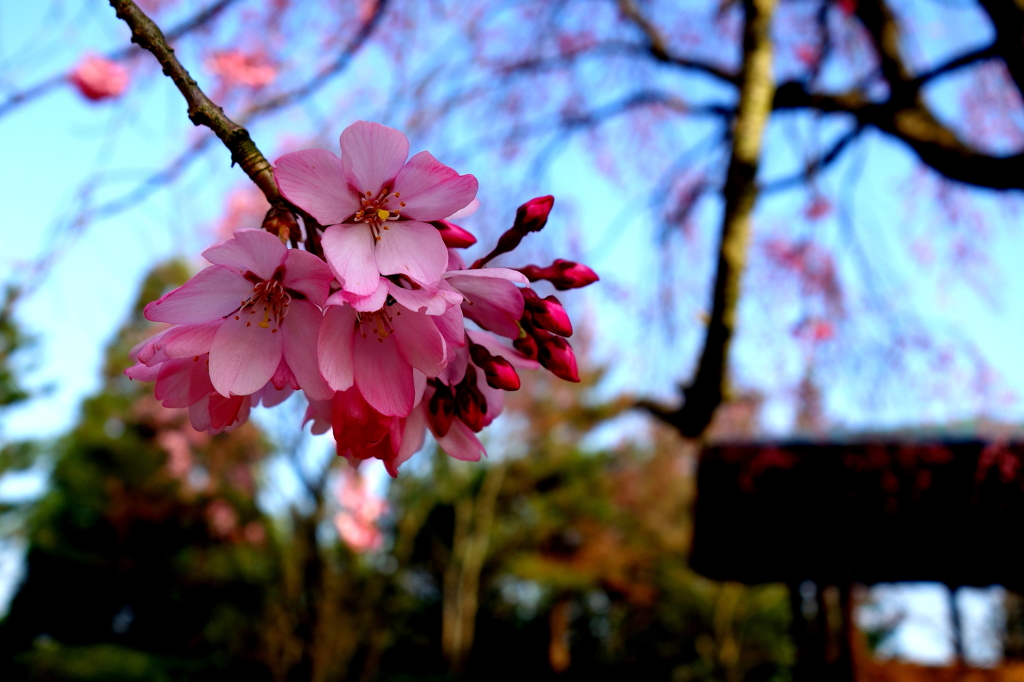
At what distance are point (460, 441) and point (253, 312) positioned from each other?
0.64ft

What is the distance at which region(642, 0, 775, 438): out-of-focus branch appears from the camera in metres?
1.65

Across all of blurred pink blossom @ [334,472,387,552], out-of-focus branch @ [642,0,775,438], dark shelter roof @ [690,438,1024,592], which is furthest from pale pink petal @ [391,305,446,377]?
blurred pink blossom @ [334,472,387,552]

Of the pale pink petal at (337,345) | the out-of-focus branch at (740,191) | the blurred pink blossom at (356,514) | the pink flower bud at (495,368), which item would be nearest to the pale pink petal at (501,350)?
the pink flower bud at (495,368)

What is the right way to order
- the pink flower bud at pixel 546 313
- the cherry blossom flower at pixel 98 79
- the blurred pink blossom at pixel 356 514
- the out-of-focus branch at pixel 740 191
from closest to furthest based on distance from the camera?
the pink flower bud at pixel 546 313, the out-of-focus branch at pixel 740 191, the cherry blossom flower at pixel 98 79, the blurred pink blossom at pixel 356 514

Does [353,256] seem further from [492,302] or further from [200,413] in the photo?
[200,413]

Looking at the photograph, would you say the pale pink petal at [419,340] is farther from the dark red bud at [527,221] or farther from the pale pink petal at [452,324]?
the dark red bud at [527,221]

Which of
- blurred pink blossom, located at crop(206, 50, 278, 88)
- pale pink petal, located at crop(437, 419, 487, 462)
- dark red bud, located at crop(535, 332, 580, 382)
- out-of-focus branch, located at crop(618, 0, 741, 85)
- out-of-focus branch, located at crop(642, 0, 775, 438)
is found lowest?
pale pink petal, located at crop(437, 419, 487, 462)

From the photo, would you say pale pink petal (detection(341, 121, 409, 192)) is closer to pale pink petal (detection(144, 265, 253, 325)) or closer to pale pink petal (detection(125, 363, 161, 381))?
pale pink petal (detection(144, 265, 253, 325))

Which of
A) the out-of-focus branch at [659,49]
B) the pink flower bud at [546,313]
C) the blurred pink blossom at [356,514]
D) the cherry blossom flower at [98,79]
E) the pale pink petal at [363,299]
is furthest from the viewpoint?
the blurred pink blossom at [356,514]

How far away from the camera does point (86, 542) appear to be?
9.26 m

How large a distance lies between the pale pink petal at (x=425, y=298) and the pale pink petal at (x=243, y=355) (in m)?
0.10

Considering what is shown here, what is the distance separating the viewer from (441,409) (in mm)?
537

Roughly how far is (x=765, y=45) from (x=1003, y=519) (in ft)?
4.21

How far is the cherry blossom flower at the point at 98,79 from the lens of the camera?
11.0 feet
